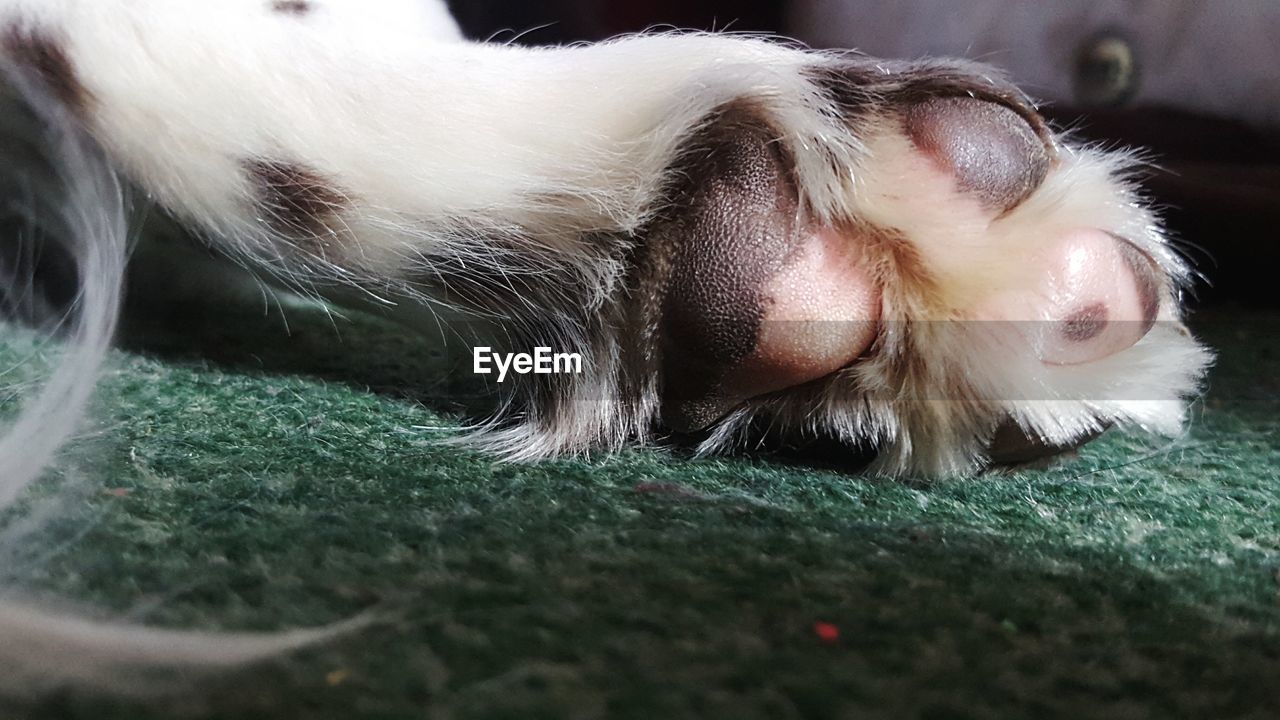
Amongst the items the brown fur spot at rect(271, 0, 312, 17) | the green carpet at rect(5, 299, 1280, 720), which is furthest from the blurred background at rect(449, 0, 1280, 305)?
the green carpet at rect(5, 299, 1280, 720)

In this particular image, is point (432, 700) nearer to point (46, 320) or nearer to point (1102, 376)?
point (1102, 376)

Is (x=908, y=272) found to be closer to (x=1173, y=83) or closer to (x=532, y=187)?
(x=532, y=187)

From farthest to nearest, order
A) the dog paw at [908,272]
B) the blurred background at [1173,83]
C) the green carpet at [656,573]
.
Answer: the blurred background at [1173,83] < the dog paw at [908,272] < the green carpet at [656,573]

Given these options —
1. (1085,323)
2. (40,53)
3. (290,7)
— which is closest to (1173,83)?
(1085,323)

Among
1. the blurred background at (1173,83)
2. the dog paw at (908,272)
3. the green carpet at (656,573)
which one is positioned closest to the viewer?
the green carpet at (656,573)

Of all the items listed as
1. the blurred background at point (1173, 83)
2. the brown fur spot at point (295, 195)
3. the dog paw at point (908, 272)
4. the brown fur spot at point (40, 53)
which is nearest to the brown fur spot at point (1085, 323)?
the dog paw at point (908, 272)

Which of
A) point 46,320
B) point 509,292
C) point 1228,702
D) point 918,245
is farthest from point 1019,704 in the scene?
point 46,320

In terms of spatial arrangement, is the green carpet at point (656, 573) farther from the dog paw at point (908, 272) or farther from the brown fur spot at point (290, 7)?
the brown fur spot at point (290, 7)
